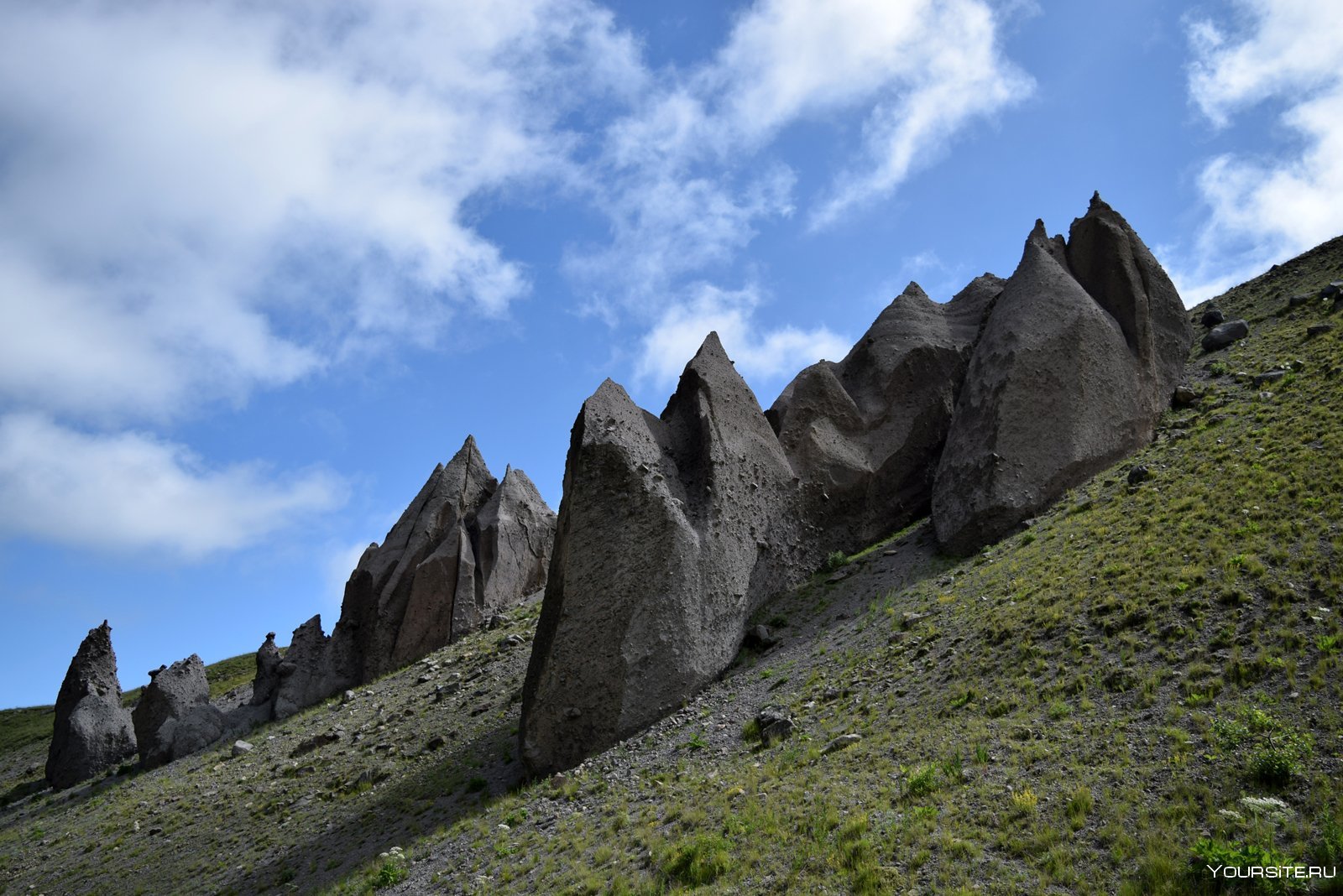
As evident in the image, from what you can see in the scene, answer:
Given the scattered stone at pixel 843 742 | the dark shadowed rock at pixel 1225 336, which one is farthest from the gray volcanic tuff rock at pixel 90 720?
the dark shadowed rock at pixel 1225 336

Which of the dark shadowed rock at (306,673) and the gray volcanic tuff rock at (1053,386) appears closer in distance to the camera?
the gray volcanic tuff rock at (1053,386)

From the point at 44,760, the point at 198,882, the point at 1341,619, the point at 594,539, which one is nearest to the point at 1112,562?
the point at 1341,619

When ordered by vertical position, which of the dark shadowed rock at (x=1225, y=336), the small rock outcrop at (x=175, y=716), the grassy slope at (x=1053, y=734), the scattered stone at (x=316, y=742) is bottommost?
the grassy slope at (x=1053, y=734)

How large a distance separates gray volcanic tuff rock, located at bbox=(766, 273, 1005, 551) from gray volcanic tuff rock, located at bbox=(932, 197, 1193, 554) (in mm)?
2112

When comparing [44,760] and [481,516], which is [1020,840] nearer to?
[481,516]

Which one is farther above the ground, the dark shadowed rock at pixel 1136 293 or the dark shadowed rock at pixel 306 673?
the dark shadowed rock at pixel 1136 293

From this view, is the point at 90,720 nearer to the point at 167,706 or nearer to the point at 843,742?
the point at 167,706

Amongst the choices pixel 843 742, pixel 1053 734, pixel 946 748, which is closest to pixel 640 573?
pixel 843 742

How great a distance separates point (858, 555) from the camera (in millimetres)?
26922

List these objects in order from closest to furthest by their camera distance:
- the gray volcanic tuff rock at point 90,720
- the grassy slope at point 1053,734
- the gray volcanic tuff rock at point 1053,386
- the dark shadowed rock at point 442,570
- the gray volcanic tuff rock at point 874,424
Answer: the grassy slope at point 1053,734, the gray volcanic tuff rock at point 1053,386, the gray volcanic tuff rock at point 874,424, the dark shadowed rock at point 442,570, the gray volcanic tuff rock at point 90,720

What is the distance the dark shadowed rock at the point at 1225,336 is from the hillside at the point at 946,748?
1706mm

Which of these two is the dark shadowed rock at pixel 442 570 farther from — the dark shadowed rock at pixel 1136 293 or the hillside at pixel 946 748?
the dark shadowed rock at pixel 1136 293

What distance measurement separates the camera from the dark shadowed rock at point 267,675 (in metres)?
35.8

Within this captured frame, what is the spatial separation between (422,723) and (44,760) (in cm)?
3264
